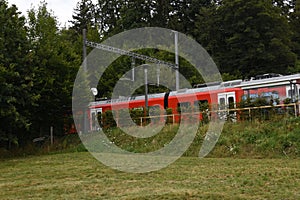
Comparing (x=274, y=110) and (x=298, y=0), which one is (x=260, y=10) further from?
(x=274, y=110)

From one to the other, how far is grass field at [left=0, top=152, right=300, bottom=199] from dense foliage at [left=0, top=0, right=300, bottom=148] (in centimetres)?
840

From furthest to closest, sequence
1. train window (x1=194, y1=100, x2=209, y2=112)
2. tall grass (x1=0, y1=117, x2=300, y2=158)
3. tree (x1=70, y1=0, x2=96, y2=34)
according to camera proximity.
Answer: tree (x1=70, y1=0, x2=96, y2=34)
train window (x1=194, y1=100, x2=209, y2=112)
tall grass (x1=0, y1=117, x2=300, y2=158)

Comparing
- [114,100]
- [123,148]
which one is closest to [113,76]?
[114,100]

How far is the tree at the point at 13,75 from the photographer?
761 inches

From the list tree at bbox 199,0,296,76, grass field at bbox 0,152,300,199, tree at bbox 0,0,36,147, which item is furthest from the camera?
tree at bbox 199,0,296,76

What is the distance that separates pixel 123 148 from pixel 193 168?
8.43 m

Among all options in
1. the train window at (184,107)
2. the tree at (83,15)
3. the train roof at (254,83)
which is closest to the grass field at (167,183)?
the train window at (184,107)

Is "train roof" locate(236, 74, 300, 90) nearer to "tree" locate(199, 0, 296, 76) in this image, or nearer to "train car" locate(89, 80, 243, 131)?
"train car" locate(89, 80, 243, 131)

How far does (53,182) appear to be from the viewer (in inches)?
430

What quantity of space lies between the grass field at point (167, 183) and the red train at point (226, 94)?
903cm

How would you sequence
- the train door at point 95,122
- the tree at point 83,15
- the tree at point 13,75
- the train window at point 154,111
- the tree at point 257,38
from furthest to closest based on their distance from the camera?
1. the tree at point 83,15
2. the tree at point 257,38
3. the train door at point 95,122
4. the train window at point 154,111
5. the tree at point 13,75

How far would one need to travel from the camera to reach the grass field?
8.20 metres

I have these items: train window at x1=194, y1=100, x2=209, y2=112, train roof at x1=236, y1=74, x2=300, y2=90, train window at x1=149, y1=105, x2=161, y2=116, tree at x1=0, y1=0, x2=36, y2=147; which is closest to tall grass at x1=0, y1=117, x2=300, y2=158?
train window at x1=194, y1=100, x2=209, y2=112

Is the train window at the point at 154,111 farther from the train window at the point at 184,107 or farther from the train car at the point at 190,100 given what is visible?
the train window at the point at 184,107
